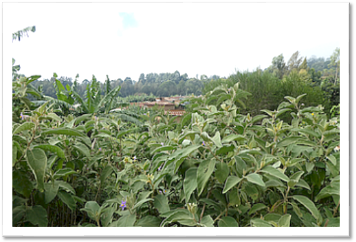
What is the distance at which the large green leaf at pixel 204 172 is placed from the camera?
19.0 inches

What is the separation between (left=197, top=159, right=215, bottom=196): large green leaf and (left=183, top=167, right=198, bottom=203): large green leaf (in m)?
0.02

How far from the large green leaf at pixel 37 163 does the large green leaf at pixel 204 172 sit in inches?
13.2

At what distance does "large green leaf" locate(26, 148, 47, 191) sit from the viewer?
0.50 m

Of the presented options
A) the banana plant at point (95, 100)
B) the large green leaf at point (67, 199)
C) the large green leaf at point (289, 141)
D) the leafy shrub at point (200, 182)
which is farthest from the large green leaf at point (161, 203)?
the banana plant at point (95, 100)

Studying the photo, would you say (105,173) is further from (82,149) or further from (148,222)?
(148,222)

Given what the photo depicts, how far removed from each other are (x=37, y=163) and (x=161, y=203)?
11.5 inches

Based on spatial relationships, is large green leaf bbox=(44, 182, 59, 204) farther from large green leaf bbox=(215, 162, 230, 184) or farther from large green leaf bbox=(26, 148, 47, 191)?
large green leaf bbox=(215, 162, 230, 184)

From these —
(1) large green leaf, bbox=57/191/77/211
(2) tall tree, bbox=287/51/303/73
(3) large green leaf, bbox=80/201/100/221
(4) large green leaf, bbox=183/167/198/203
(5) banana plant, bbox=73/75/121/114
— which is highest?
(2) tall tree, bbox=287/51/303/73

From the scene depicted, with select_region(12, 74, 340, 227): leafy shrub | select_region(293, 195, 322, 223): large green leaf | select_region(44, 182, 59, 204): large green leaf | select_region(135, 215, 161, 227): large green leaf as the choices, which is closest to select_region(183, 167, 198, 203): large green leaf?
select_region(12, 74, 340, 227): leafy shrub

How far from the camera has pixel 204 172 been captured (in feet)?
1.63

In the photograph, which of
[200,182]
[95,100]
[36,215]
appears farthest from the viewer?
[95,100]

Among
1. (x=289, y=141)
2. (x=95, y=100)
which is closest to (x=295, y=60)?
(x=95, y=100)

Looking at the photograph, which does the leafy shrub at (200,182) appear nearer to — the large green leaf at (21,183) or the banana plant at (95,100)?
the large green leaf at (21,183)
